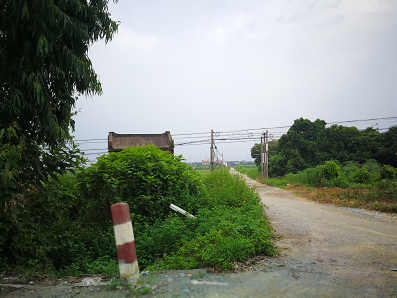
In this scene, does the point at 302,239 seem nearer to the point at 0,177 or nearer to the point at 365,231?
the point at 365,231

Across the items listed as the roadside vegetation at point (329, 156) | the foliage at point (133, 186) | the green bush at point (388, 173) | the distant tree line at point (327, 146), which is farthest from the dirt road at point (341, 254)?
the distant tree line at point (327, 146)

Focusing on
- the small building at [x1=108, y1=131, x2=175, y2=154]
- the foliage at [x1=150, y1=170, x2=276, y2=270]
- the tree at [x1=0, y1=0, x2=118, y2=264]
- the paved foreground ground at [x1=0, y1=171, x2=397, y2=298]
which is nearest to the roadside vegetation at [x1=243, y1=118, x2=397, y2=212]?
the small building at [x1=108, y1=131, x2=175, y2=154]

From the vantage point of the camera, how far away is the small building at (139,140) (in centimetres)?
1516

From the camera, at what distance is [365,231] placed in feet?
21.0

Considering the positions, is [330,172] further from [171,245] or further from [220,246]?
[220,246]

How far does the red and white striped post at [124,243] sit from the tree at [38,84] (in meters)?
1.20

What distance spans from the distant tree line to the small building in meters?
21.5

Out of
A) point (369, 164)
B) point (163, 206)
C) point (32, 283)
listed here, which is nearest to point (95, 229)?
point (163, 206)

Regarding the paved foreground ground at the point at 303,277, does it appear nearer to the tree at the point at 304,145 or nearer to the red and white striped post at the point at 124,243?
the red and white striped post at the point at 124,243

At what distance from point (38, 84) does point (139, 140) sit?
493 inches

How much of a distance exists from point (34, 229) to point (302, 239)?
15.6ft

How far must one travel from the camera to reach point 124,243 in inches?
112

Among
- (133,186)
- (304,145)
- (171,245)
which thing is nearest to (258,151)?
(304,145)

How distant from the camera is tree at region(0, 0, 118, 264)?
3.24 meters
